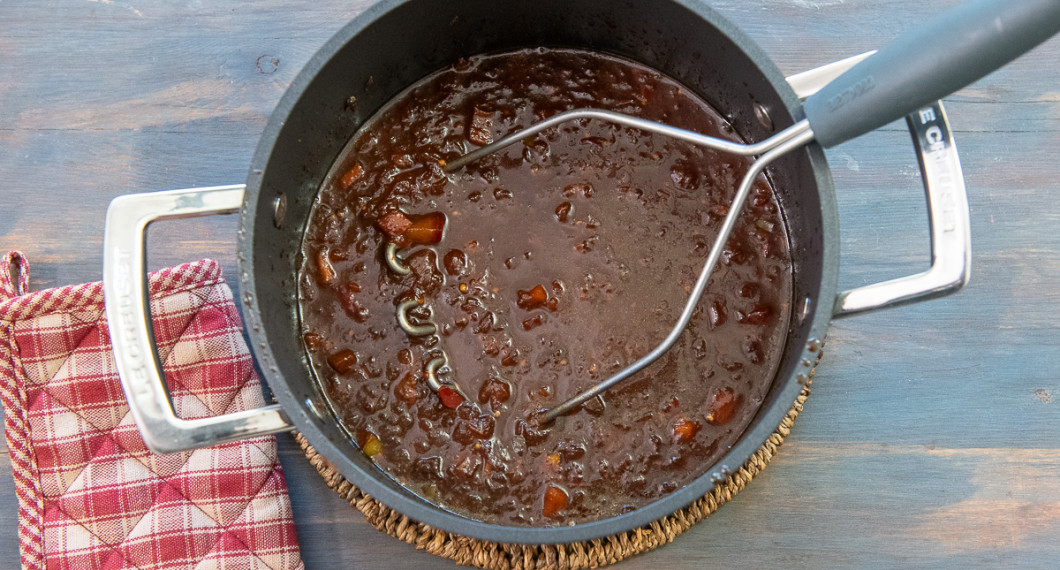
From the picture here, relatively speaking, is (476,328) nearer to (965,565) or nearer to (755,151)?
(755,151)

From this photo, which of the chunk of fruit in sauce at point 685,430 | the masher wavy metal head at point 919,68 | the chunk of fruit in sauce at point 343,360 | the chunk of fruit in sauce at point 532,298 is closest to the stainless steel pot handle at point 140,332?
the chunk of fruit in sauce at point 343,360

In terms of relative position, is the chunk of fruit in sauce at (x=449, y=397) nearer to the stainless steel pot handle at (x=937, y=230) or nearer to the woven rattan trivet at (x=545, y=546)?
the woven rattan trivet at (x=545, y=546)

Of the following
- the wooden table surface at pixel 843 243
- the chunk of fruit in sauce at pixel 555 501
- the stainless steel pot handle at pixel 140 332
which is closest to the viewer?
the stainless steel pot handle at pixel 140 332

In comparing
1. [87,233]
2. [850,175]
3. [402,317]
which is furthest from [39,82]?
[850,175]

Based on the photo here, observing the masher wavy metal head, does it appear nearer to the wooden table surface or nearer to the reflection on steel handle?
the reflection on steel handle

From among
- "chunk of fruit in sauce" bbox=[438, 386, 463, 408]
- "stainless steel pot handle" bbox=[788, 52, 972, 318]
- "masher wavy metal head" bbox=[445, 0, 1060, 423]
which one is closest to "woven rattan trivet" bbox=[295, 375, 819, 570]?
"chunk of fruit in sauce" bbox=[438, 386, 463, 408]

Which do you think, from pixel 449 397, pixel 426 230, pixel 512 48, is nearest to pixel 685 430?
pixel 449 397
